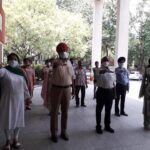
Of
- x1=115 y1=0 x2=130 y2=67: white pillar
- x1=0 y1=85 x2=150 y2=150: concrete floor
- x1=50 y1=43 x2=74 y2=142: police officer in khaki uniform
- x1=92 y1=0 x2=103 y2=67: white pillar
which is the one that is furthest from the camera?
x1=92 y1=0 x2=103 y2=67: white pillar

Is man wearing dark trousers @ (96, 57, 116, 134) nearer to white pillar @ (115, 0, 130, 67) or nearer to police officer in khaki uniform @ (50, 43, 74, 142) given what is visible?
police officer in khaki uniform @ (50, 43, 74, 142)

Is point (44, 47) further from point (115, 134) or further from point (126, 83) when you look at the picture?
point (115, 134)

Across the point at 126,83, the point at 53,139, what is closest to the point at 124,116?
the point at 126,83

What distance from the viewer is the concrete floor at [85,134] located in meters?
5.59

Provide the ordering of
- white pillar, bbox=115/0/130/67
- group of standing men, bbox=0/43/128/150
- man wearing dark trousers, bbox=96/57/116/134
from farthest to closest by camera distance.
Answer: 1. white pillar, bbox=115/0/130/67
2. man wearing dark trousers, bbox=96/57/116/134
3. group of standing men, bbox=0/43/128/150

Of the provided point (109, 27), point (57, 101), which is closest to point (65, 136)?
point (57, 101)

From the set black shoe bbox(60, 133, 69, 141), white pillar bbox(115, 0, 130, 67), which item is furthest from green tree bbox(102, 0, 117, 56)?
black shoe bbox(60, 133, 69, 141)

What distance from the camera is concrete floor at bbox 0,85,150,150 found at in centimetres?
559

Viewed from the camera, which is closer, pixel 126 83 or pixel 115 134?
pixel 115 134

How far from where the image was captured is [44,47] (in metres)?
20.8

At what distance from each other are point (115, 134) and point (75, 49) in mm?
18253

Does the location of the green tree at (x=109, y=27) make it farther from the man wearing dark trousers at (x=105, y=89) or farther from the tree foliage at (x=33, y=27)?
the man wearing dark trousers at (x=105, y=89)

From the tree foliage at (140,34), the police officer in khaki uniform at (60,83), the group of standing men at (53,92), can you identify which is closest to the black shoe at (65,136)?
the group of standing men at (53,92)

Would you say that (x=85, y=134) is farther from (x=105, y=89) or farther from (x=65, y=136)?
(x=105, y=89)
